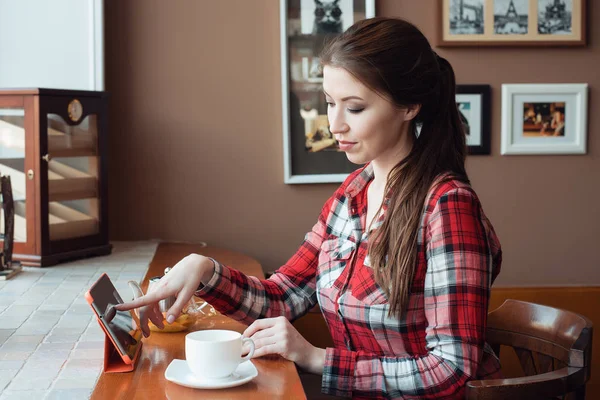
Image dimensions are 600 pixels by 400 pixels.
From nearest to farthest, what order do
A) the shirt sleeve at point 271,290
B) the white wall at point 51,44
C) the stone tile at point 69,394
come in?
1. the stone tile at point 69,394
2. the shirt sleeve at point 271,290
3. the white wall at point 51,44

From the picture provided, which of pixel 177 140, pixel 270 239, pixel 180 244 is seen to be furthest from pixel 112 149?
pixel 270 239

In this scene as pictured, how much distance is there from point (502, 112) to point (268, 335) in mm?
1643

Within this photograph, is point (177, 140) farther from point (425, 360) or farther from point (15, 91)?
point (425, 360)

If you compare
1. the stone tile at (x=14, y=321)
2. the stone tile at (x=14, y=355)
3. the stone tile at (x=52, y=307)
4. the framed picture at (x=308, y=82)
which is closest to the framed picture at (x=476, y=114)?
the framed picture at (x=308, y=82)

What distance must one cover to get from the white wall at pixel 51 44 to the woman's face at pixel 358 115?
48.1 inches

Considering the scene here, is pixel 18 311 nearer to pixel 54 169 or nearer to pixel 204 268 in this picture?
pixel 204 268

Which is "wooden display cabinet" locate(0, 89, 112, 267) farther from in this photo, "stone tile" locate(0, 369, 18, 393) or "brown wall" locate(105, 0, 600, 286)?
"stone tile" locate(0, 369, 18, 393)

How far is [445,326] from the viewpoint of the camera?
127 centimetres

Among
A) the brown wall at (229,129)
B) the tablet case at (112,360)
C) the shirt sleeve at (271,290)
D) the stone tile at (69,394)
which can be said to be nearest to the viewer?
the stone tile at (69,394)

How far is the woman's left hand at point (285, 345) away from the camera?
4.26ft

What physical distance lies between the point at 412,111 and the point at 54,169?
3.80ft

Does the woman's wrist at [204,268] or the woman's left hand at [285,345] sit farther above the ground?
the woman's wrist at [204,268]

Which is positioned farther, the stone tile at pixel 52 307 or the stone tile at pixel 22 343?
the stone tile at pixel 52 307

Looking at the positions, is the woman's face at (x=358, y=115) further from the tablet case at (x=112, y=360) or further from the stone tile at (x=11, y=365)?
the stone tile at (x=11, y=365)
